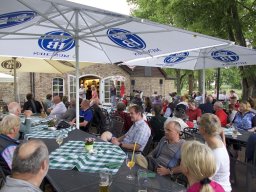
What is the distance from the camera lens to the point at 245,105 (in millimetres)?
7094

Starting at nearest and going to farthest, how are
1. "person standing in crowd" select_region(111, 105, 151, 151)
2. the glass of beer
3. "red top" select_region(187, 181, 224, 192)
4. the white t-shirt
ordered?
1. "red top" select_region(187, 181, 224, 192)
2. the glass of beer
3. the white t-shirt
4. "person standing in crowd" select_region(111, 105, 151, 151)

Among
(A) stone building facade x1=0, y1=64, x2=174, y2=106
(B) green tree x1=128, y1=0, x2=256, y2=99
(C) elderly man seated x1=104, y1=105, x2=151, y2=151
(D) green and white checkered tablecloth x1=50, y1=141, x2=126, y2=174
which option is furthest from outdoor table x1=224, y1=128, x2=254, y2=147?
(A) stone building facade x1=0, y1=64, x2=174, y2=106

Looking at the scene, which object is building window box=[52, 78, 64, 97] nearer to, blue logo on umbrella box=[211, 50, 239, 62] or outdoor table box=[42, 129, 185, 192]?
blue logo on umbrella box=[211, 50, 239, 62]

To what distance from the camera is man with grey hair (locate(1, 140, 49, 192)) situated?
7.00ft

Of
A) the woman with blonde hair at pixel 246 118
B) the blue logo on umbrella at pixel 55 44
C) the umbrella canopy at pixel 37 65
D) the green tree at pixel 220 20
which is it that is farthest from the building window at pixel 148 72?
the woman with blonde hair at pixel 246 118

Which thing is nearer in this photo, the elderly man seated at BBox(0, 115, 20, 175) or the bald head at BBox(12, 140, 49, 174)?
the bald head at BBox(12, 140, 49, 174)

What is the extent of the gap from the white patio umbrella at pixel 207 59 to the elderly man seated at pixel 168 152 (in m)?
5.07

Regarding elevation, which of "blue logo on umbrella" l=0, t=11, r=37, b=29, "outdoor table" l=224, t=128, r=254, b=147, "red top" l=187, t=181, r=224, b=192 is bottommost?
"outdoor table" l=224, t=128, r=254, b=147

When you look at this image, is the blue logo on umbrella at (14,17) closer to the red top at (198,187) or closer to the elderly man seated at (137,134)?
the elderly man seated at (137,134)

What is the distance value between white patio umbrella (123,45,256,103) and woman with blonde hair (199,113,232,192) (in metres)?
5.28

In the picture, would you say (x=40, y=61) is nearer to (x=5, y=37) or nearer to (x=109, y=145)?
(x=5, y=37)

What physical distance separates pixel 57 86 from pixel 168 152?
19.6 meters

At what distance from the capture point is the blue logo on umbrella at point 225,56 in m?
9.38

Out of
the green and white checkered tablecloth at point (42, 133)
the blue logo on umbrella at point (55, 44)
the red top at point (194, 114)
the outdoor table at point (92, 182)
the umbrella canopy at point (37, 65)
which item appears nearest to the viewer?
the outdoor table at point (92, 182)
